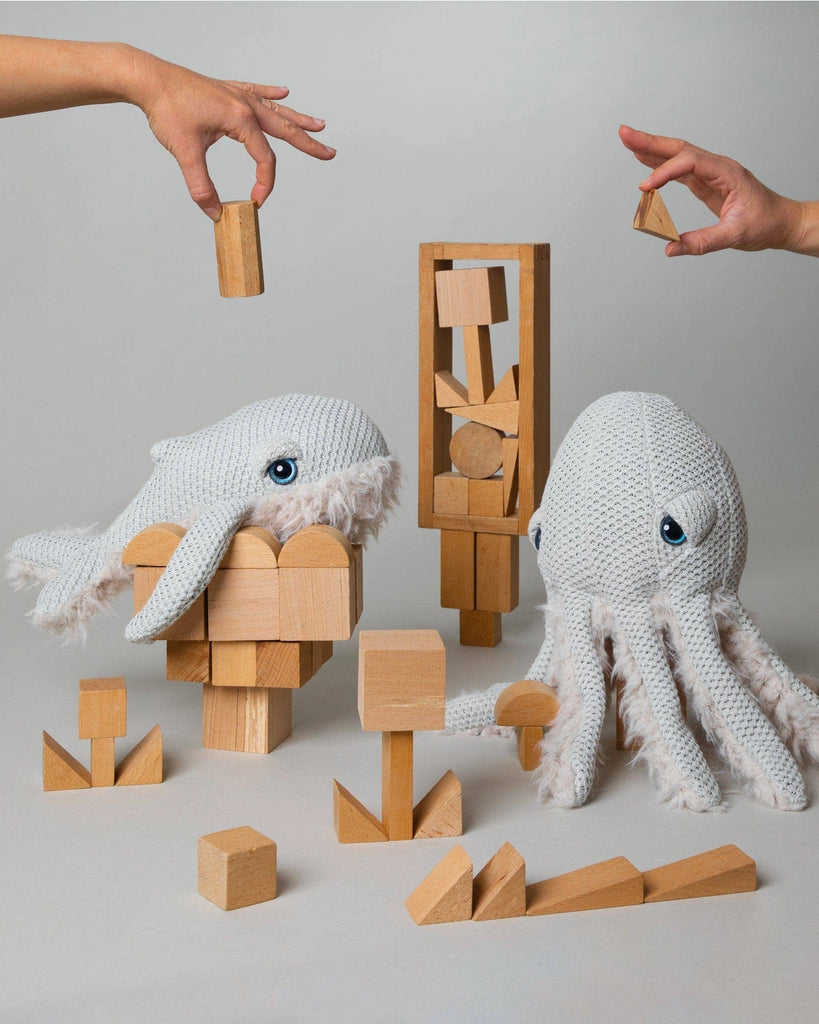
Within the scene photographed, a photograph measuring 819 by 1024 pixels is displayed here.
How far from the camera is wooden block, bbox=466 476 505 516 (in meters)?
2.60

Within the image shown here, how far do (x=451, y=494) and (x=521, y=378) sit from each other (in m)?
0.27

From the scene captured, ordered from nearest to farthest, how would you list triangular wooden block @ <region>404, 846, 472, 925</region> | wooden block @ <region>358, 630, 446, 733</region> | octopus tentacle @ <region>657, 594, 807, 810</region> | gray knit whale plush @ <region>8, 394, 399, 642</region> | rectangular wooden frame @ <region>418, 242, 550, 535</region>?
triangular wooden block @ <region>404, 846, 472, 925</region>, wooden block @ <region>358, 630, 446, 733</region>, octopus tentacle @ <region>657, 594, 807, 810</region>, gray knit whale plush @ <region>8, 394, 399, 642</region>, rectangular wooden frame @ <region>418, 242, 550, 535</region>

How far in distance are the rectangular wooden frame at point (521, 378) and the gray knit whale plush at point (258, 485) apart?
1.28ft

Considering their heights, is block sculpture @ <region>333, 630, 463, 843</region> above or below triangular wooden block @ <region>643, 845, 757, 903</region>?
above

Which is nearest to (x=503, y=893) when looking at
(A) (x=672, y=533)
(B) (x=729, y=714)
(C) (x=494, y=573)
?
(B) (x=729, y=714)

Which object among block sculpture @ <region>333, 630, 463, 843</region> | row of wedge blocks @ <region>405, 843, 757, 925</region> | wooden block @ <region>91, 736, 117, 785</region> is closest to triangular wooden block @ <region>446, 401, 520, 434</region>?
block sculpture @ <region>333, 630, 463, 843</region>

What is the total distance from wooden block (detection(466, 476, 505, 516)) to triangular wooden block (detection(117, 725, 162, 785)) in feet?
2.98

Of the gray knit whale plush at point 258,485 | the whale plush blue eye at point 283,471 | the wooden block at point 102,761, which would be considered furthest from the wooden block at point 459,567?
the wooden block at point 102,761

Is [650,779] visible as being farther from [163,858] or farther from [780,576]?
[780,576]

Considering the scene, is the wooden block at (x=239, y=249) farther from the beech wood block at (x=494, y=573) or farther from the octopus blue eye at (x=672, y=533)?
the beech wood block at (x=494, y=573)

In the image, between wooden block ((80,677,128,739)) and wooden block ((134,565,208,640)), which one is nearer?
wooden block ((80,677,128,739))

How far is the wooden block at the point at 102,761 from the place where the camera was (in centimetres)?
192

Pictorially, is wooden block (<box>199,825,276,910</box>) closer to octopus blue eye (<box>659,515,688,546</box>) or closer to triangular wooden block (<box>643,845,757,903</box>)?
triangular wooden block (<box>643,845,757,903</box>)

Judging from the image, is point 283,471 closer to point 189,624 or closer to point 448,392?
point 189,624
